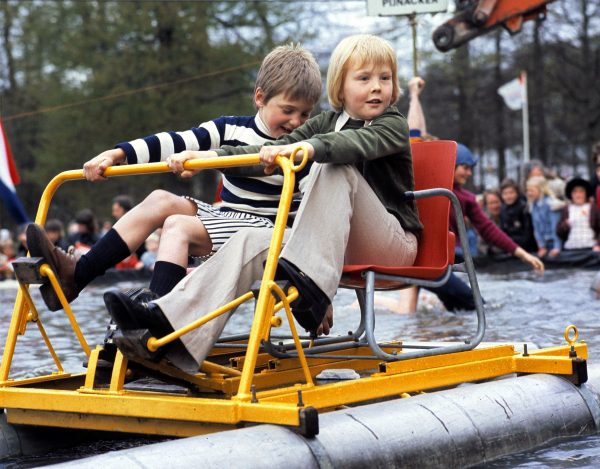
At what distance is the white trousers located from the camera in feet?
11.9

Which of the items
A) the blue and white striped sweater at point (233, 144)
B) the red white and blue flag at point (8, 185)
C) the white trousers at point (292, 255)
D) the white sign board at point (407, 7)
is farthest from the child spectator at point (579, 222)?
the white trousers at point (292, 255)

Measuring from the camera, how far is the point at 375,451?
134 inches

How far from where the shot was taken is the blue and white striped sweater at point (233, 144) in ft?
14.4

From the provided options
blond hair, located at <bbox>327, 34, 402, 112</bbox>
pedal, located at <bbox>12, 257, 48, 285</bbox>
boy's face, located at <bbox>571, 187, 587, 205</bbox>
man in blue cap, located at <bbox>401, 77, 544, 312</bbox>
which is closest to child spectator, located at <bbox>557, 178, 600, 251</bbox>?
boy's face, located at <bbox>571, 187, 587, 205</bbox>

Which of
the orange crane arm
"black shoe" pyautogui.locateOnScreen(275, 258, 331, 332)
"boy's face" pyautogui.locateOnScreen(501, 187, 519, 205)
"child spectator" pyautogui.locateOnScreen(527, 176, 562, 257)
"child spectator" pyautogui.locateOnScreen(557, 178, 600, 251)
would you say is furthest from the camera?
"boy's face" pyautogui.locateOnScreen(501, 187, 519, 205)

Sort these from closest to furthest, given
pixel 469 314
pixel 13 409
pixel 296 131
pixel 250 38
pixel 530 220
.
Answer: pixel 13 409
pixel 296 131
pixel 469 314
pixel 530 220
pixel 250 38

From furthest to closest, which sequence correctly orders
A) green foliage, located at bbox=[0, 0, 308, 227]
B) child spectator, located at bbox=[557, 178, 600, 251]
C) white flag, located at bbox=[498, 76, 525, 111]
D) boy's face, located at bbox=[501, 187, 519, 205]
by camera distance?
green foliage, located at bbox=[0, 0, 308, 227], white flag, located at bbox=[498, 76, 525, 111], boy's face, located at bbox=[501, 187, 519, 205], child spectator, located at bbox=[557, 178, 600, 251]

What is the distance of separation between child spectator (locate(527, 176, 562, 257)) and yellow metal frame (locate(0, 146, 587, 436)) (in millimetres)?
10237

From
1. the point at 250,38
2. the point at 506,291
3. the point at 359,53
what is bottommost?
the point at 506,291

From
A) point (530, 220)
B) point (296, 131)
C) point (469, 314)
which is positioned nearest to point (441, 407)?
point (296, 131)

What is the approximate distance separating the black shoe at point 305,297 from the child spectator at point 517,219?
11.6 metres

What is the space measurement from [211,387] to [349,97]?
1244 mm

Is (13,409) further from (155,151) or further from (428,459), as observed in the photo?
(428,459)

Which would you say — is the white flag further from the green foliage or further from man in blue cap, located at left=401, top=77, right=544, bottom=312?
man in blue cap, located at left=401, top=77, right=544, bottom=312
